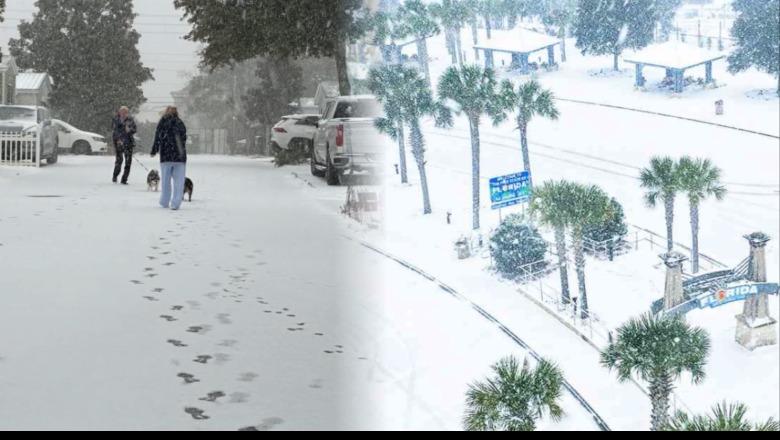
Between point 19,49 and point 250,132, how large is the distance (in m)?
0.97

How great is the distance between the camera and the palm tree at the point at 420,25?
7.06 feet

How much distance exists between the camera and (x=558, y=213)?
1907 mm

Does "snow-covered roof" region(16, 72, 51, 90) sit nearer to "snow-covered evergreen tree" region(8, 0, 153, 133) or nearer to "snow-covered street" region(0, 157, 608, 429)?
"snow-covered evergreen tree" region(8, 0, 153, 133)

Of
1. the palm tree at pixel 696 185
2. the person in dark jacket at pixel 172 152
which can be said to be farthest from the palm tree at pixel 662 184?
the person in dark jacket at pixel 172 152

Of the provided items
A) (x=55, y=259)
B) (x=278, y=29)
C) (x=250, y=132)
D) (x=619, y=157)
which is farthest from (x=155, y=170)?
(x=619, y=157)

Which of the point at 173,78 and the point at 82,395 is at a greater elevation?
the point at 173,78

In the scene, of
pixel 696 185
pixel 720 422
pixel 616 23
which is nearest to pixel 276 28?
pixel 616 23

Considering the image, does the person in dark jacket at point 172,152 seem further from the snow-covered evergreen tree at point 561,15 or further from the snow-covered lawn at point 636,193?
the snow-covered evergreen tree at point 561,15

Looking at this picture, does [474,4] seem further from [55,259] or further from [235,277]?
[55,259]

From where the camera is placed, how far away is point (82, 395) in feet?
4.91

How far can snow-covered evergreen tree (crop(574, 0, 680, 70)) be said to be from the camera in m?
1.96

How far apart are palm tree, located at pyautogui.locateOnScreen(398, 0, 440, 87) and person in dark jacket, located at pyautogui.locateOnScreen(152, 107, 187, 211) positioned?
655 millimetres

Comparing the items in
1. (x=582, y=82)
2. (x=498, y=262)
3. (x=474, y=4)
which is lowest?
(x=498, y=262)

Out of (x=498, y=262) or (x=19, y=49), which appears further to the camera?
(x=19, y=49)
